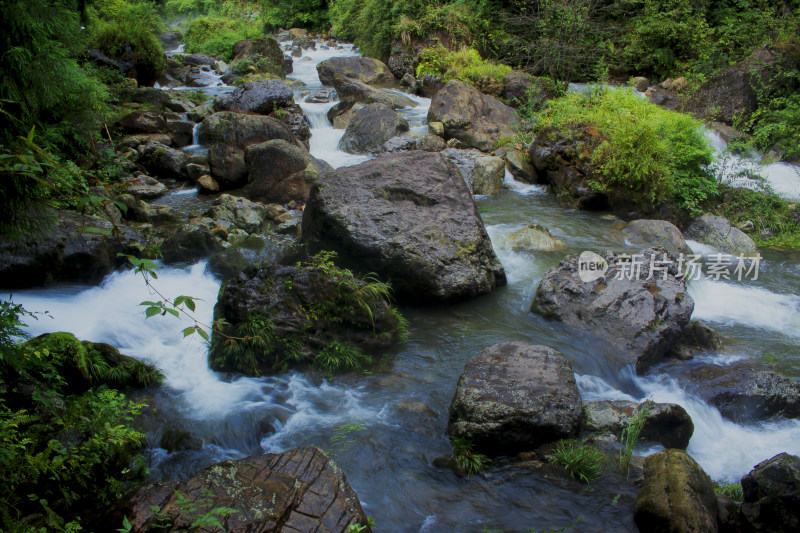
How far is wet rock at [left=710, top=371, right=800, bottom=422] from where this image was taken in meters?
5.36

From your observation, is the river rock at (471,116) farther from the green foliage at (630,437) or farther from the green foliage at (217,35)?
the green foliage at (217,35)

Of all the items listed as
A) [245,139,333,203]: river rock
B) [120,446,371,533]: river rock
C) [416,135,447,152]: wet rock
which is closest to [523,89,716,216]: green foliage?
[416,135,447,152]: wet rock

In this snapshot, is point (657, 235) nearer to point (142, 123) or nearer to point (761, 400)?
point (761, 400)

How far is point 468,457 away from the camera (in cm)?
445

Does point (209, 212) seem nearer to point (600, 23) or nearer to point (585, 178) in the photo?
point (585, 178)

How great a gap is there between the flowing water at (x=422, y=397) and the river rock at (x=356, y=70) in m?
14.0

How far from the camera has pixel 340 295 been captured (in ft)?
19.2

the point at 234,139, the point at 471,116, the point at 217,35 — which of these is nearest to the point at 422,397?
the point at 234,139

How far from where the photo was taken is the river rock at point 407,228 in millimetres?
6711

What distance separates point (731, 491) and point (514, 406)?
193 cm

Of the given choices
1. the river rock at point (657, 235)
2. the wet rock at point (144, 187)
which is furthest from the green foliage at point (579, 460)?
the wet rock at point (144, 187)

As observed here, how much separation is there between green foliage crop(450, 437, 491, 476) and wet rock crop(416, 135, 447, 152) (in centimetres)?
956

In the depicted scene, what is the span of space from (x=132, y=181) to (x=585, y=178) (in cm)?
943

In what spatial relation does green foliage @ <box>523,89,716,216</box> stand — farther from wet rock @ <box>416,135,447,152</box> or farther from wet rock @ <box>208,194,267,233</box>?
wet rock @ <box>208,194,267,233</box>
